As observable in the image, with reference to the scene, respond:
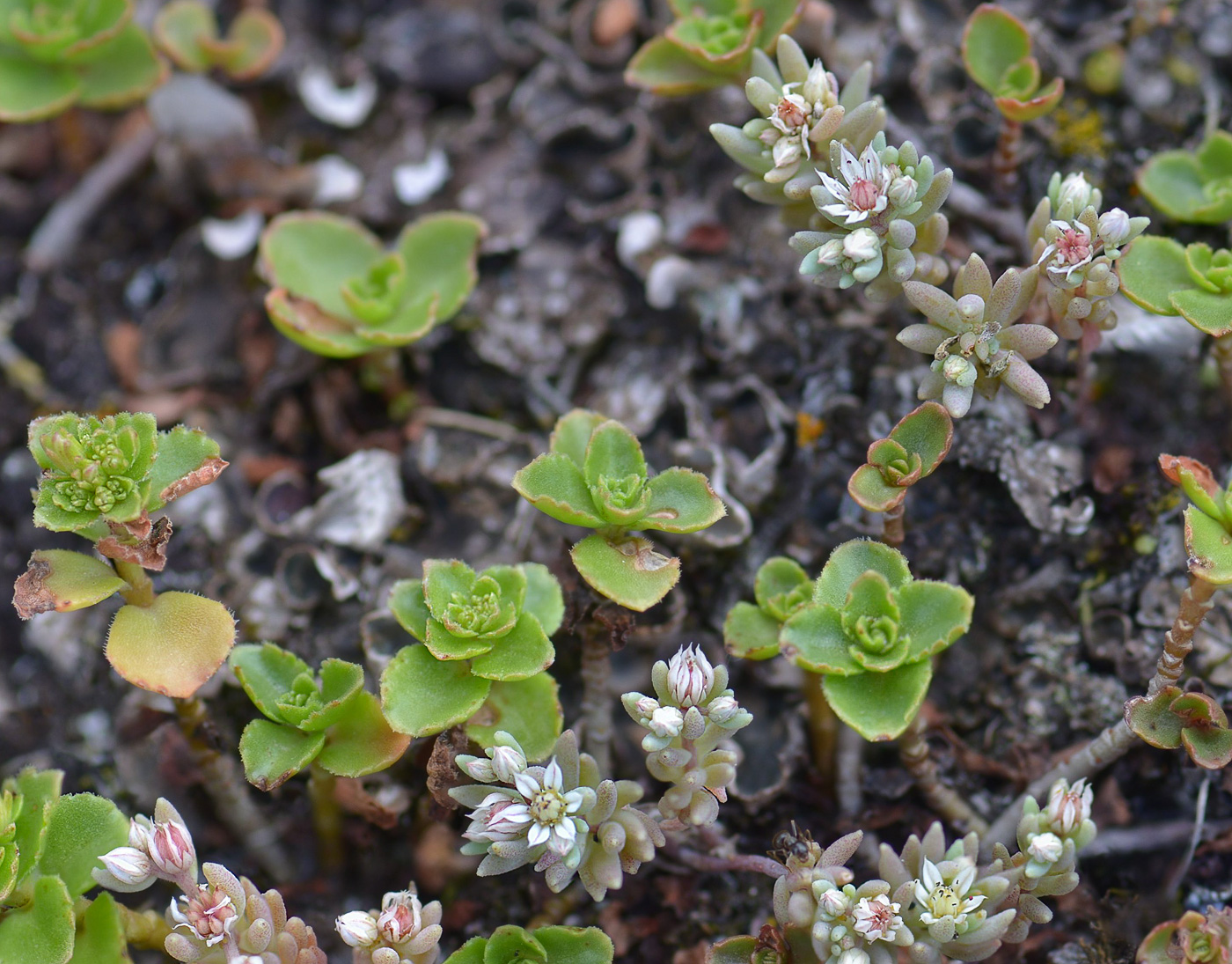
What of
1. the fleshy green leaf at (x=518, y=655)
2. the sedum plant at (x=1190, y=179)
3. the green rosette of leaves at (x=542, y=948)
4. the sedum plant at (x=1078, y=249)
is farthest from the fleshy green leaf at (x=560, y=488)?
the sedum plant at (x=1190, y=179)

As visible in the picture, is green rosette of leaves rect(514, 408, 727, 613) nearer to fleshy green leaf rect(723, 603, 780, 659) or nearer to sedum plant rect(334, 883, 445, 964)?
fleshy green leaf rect(723, 603, 780, 659)

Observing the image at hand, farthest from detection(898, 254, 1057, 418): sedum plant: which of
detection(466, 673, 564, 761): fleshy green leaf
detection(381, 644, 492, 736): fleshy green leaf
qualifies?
detection(381, 644, 492, 736): fleshy green leaf

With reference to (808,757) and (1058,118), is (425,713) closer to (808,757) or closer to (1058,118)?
(808,757)

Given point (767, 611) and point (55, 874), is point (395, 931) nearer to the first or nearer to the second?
point (55, 874)

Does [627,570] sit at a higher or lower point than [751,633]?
higher

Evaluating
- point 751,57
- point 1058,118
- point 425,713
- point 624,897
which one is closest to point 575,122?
point 751,57

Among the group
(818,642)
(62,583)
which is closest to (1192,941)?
(818,642)
